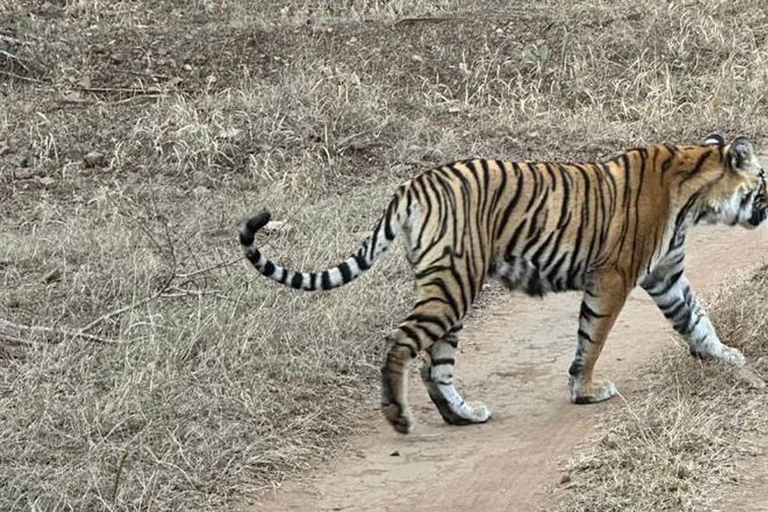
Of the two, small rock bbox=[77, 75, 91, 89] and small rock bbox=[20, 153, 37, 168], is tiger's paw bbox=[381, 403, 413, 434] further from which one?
small rock bbox=[77, 75, 91, 89]

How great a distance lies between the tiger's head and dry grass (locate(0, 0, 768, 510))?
1671 millimetres

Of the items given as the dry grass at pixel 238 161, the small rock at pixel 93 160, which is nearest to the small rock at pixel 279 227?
the dry grass at pixel 238 161

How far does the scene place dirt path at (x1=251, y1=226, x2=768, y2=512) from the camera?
4758 millimetres

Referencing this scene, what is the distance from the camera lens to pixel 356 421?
18.1ft

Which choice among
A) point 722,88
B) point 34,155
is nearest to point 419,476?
point 34,155

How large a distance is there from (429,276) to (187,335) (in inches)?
49.9

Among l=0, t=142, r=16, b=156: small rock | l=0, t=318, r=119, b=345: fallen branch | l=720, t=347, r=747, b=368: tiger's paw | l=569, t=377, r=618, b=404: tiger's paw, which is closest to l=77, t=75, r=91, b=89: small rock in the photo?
l=0, t=142, r=16, b=156: small rock

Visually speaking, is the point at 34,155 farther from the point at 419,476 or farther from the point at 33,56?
the point at 419,476

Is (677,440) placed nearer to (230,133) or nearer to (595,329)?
(595,329)

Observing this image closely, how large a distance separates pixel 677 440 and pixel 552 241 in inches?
43.6

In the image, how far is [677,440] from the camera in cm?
467

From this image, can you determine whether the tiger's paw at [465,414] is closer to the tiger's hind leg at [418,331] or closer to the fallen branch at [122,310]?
the tiger's hind leg at [418,331]

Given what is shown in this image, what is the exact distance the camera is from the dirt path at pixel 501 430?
4.76m

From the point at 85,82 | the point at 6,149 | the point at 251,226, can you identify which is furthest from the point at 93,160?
the point at 251,226
